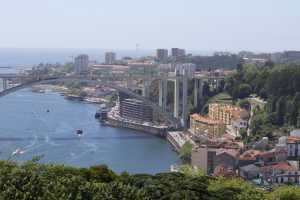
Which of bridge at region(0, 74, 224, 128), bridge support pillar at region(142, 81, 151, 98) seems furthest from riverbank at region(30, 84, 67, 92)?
bridge at region(0, 74, 224, 128)

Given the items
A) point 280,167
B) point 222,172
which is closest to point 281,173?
point 280,167

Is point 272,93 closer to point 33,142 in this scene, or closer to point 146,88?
point 146,88

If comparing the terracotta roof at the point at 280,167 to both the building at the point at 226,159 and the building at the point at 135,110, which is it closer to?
the building at the point at 226,159

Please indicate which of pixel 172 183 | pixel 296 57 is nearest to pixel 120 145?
pixel 172 183

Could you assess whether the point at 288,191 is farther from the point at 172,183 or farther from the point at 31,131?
the point at 31,131

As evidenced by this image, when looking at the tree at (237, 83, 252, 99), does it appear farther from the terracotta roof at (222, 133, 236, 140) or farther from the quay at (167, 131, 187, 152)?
the terracotta roof at (222, 133, 236, 140)

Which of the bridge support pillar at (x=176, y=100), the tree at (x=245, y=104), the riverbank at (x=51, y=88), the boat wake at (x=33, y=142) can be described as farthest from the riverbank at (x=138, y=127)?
the riverbank at (x=51, y=88)
